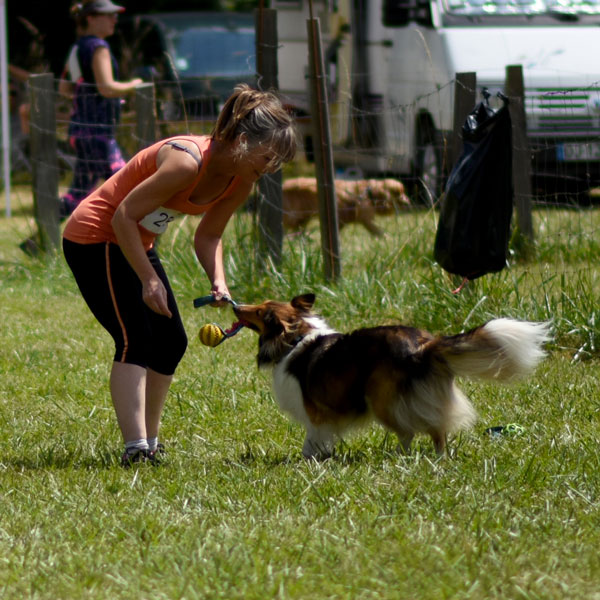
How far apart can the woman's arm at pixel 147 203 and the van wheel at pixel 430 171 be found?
3177 mm

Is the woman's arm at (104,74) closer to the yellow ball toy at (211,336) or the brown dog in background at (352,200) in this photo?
the brown dog in background at (352,200)

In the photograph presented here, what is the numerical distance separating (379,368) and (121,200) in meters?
1.23

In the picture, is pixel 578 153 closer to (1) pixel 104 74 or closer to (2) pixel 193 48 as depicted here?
(1) pixel 104 74

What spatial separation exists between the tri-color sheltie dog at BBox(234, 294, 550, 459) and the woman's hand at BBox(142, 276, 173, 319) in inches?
22.9

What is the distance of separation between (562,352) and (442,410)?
6.71 ft

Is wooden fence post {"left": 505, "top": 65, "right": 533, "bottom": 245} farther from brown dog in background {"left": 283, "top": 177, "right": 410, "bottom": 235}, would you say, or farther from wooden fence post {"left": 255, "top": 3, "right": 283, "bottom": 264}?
wooden fence post {"left": 255, "top": 3, "right": 283, "bottom": 264}

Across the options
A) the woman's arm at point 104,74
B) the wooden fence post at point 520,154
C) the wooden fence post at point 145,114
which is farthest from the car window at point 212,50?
the wooden fence post at point 520,154

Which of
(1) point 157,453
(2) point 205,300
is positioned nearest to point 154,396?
(1) point 157,453

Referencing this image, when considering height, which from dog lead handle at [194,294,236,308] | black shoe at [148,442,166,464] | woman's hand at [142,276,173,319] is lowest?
black shoe at [148,442,166,464]

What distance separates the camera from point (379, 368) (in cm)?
416

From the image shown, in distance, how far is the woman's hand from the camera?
12.9 ft

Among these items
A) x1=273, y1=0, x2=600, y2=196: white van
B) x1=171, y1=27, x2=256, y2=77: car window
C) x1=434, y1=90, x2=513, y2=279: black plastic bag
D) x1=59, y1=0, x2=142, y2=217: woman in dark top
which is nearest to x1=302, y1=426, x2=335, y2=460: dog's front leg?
x1=434, y1=90, x2=513, y2=279: black plastic bag

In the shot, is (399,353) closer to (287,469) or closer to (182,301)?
(287,469)

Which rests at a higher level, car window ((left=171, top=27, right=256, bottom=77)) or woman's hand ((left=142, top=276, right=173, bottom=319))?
car window ((left=171, top=27, right=256, bottom=77))
